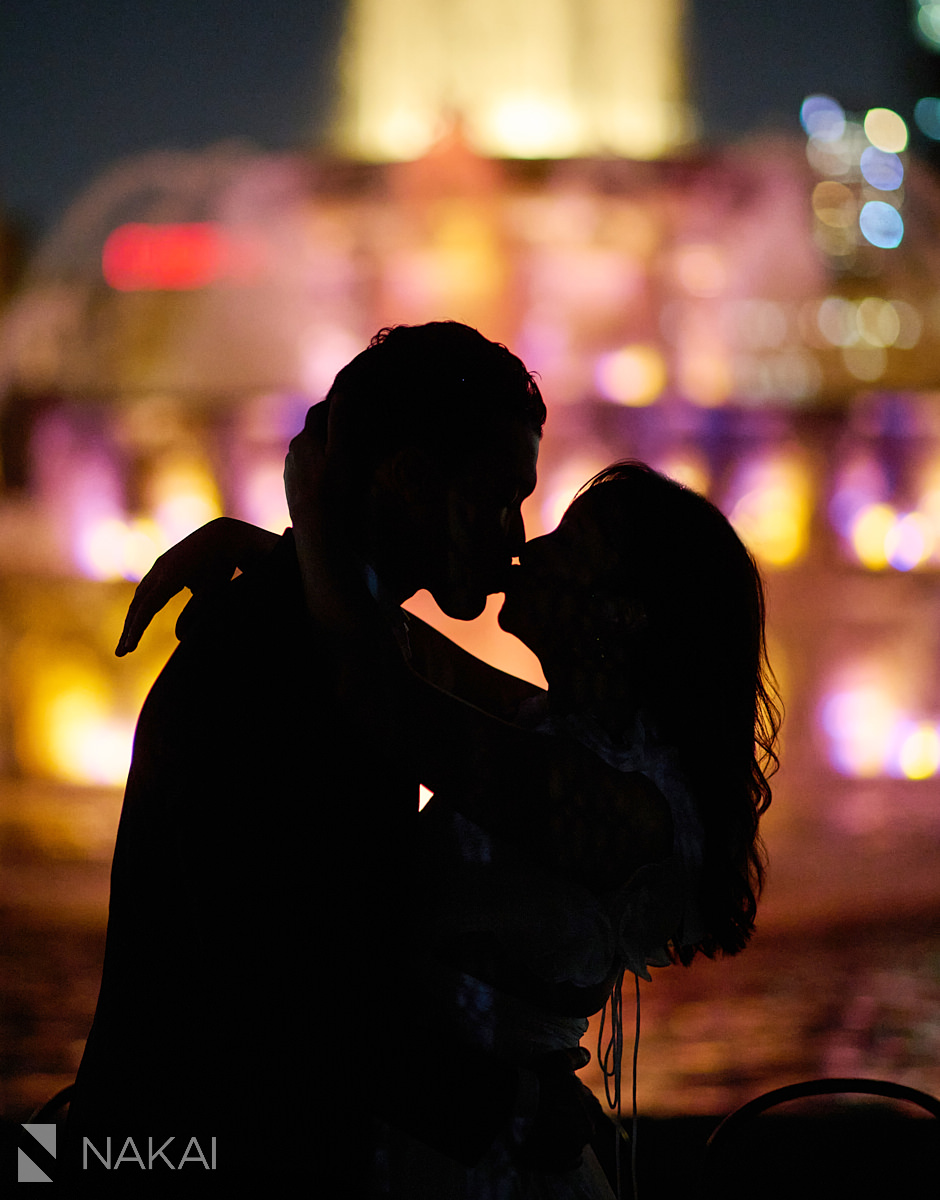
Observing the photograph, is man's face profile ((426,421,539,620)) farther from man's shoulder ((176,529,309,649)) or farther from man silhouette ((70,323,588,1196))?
man's shoulder ((176,529,309,649))

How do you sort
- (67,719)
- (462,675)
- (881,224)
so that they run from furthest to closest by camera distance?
(881,224) → (67,719) → (462,675)

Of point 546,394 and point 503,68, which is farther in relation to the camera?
point 503,68

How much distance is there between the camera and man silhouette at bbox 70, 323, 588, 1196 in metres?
1.21

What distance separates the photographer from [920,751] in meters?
11.5

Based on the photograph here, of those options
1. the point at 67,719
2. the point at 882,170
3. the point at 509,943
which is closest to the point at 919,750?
the point at 67,719

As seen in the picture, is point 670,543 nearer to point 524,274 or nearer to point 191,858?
point 191,858

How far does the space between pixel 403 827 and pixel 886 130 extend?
5887cm

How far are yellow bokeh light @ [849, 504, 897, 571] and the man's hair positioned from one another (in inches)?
444

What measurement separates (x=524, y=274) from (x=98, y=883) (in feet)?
33.9

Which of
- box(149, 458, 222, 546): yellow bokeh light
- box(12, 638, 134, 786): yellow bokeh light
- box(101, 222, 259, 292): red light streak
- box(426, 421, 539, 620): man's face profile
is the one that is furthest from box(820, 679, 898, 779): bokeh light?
box(101, 222, 259, 292): red light streak

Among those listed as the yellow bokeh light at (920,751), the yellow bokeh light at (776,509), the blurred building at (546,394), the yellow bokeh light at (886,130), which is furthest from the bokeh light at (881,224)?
the yellow bokeh light at (920,751)

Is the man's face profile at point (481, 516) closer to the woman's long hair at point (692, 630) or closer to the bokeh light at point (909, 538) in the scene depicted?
the woman's long hair at point (692, 630)

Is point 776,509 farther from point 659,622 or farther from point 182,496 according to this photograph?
point 659,622
